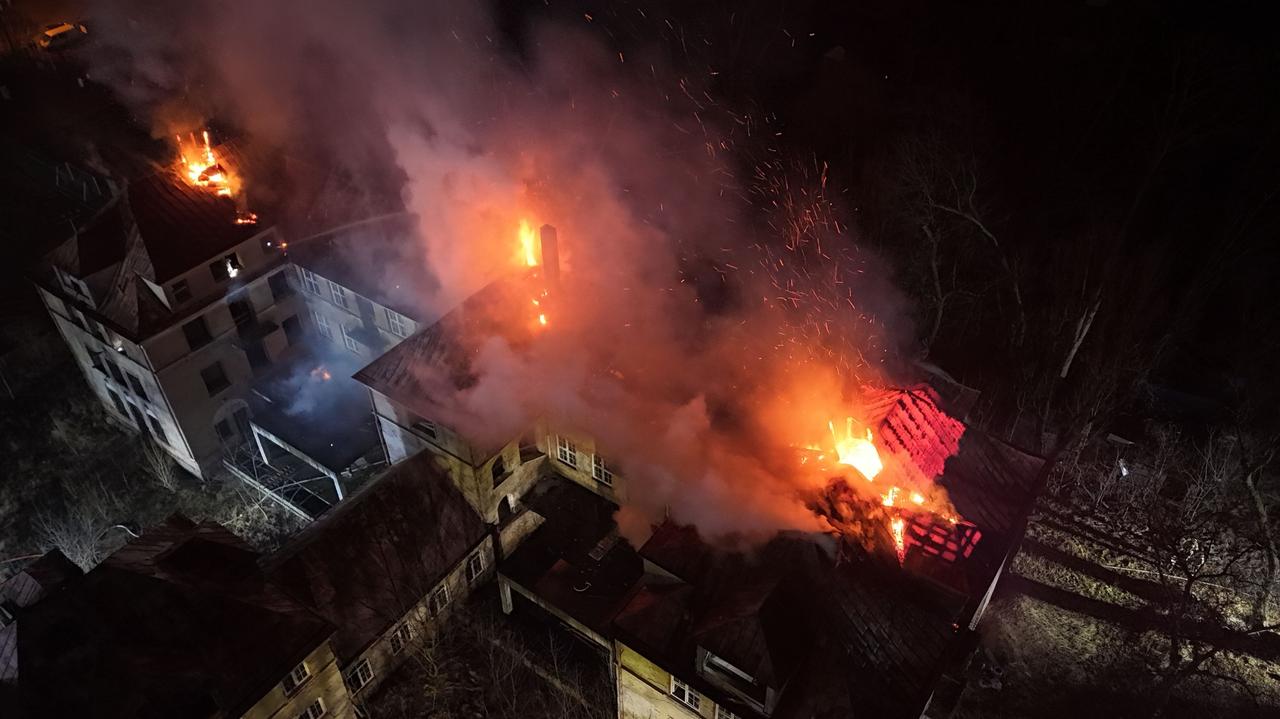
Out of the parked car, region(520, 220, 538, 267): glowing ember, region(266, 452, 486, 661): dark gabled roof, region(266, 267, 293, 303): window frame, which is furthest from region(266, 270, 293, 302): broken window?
the parked car

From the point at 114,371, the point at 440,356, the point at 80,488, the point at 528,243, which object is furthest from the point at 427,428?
the point at 80,488

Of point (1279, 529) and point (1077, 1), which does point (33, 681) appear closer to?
point (1279, 529)

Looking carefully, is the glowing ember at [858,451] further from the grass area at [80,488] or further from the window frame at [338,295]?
the grass area at [80,488]

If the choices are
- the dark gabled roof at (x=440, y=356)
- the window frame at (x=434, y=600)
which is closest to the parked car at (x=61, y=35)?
the dark gabled roof at (x=440, y=356)

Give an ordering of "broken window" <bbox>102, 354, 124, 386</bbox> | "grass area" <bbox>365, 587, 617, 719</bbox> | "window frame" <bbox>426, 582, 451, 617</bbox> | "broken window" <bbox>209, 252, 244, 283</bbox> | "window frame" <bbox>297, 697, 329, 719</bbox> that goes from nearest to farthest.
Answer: "window frame" <bbox>297, 697, 329, 719</bbox> → "grass area" <bbox>365, 587, 617, 719</bbox> → "window frame" <bbox>426, 582, 451, 617</bbox> → "broken window" <bbox>209, 252, 244, 283</bbox> → "broken window" <bbox>102, 354, 124, 386</bbox>

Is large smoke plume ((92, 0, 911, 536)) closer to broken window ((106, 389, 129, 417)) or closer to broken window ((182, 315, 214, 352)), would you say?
broken window ((182, 315, 214, 352))

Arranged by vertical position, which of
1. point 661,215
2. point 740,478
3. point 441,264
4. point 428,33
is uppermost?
point 661,215

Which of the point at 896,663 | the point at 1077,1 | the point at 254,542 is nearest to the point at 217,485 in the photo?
the point at 254,542
